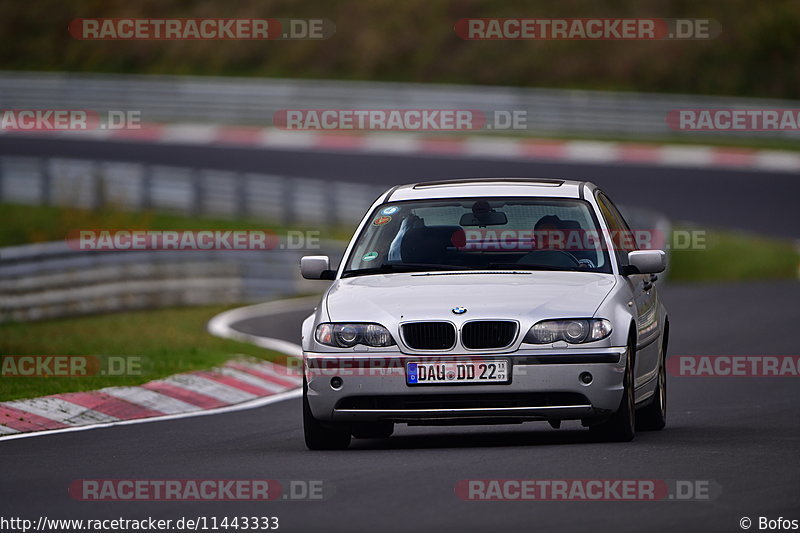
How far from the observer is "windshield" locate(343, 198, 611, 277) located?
1038 centimetres

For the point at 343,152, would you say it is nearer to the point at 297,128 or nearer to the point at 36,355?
the point at 297,128

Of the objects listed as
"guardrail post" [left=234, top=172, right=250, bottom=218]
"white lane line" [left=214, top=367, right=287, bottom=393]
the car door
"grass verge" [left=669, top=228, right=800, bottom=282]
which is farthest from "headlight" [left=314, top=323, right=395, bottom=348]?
"guardrail post" [left=234, top=172, right=250, bottom=218]

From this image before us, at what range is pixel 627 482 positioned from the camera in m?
8.10

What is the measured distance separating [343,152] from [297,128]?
2670 mm

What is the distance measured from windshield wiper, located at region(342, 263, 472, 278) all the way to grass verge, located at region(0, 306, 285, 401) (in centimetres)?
328

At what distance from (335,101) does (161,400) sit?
100 ft

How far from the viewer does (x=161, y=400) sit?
1312 centimetres

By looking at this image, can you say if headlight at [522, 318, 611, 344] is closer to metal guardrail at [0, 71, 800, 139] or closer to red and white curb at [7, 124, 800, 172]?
red and white curb at [7, 124, 800, 172]

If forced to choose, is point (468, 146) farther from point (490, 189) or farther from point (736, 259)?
point (490, 189)

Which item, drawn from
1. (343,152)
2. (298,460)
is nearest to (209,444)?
(298,460)

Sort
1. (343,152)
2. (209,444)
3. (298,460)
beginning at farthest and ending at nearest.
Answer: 1. (343,152)
2. (209,444)
3. (298,460)

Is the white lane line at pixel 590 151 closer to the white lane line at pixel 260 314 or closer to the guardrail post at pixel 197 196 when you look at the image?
the guardrail post at pixel 197 196

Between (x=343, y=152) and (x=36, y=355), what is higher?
(x=343, y=152)

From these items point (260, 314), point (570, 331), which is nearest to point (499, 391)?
point (570, 331)
